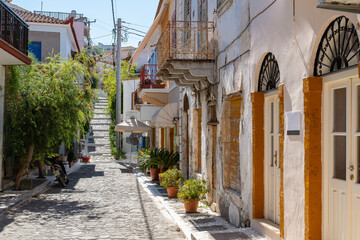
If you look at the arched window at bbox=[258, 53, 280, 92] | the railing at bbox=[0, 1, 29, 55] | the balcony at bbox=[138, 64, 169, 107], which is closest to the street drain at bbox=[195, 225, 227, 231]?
the arched window at bbox=[258, 53, 280, 92]

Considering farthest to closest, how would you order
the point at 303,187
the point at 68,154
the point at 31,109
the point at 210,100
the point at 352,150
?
the point at 68,154
the point at 31,109
the point at 210,100
the point at 303,187
the point at 352,150

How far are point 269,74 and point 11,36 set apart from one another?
846cm

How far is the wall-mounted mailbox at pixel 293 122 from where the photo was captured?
224 inches

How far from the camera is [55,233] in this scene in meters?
8.25

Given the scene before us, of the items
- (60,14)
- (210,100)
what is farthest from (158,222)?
(60,14)

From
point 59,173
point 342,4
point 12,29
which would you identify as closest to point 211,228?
point 342,4

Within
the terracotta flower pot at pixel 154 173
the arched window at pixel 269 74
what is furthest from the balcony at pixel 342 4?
the terracotta flower pot at pixel 154 173

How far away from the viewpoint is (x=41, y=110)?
45.1 ft

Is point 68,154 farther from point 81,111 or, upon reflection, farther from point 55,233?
point 55,233

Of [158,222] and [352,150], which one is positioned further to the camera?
[158,222]

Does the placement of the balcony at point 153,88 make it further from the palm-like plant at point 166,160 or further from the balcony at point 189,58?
the balcony at point 189,58

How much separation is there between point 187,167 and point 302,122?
30.1 feet

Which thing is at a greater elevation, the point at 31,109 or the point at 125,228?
the point at 31,109

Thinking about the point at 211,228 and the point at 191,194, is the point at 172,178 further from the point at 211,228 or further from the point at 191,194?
the point at 211,228
